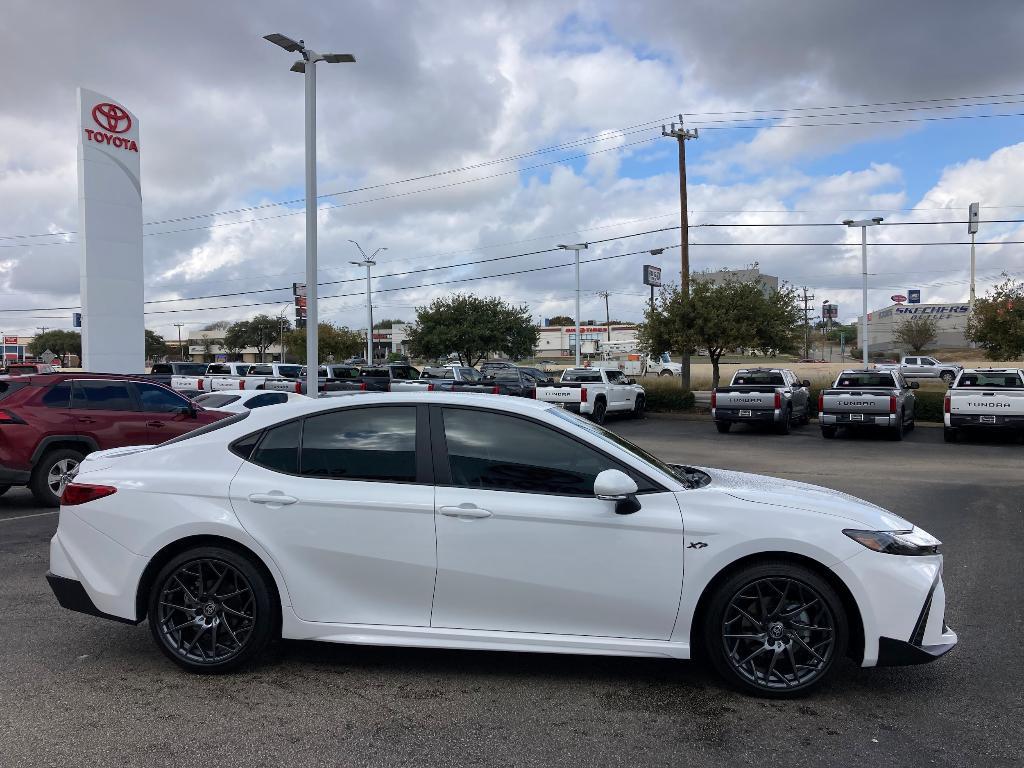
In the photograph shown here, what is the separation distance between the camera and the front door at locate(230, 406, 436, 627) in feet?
14.2

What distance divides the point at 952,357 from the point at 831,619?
3403 inches

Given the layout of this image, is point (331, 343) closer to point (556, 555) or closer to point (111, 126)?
point (111, 126)

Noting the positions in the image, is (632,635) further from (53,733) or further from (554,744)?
(53,733)

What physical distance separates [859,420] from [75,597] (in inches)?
736

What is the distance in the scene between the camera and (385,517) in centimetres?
433

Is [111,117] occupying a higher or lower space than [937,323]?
higher

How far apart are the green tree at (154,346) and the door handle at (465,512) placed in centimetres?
11526

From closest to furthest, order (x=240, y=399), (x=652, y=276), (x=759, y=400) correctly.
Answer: (x=240, y=399)
(x=759, y=400)
(x=652, y=276)

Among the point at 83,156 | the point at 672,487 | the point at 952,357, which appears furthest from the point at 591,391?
the point at 952,357

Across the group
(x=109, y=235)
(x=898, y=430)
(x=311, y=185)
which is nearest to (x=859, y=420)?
(x=898, y=430)

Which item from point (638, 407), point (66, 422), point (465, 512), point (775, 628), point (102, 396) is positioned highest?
point (102, 396)

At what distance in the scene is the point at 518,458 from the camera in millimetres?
4426

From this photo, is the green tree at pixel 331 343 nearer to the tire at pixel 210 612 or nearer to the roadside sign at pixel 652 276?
the roadside sign at pixel 652 276

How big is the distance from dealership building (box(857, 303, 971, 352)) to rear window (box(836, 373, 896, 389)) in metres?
79.8
